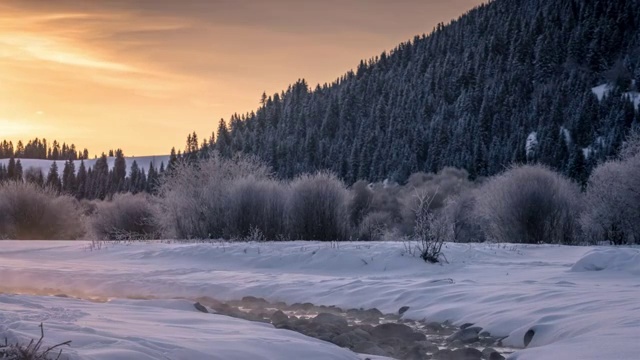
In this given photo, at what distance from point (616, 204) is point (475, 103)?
107 metres

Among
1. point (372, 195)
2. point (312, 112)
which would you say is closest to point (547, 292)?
point (372, 195)

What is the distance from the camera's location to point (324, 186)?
34531 millimetres

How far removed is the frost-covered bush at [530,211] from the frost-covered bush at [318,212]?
9.42m

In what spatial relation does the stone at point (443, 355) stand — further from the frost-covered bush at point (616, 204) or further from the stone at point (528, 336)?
the frost-covered bush at point (616, 204)

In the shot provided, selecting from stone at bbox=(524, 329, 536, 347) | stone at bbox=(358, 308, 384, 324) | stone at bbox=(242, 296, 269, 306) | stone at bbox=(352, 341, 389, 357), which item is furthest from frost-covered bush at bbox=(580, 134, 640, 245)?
stone at bbox=(352, 341, 389, 357)

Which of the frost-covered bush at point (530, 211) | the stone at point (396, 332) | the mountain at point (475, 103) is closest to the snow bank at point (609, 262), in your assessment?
the stone at point (396, 332)

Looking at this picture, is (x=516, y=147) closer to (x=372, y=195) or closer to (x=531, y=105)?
(x=531, y=105)

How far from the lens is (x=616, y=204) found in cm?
3684

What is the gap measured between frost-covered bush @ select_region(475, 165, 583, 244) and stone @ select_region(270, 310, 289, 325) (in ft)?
84.6

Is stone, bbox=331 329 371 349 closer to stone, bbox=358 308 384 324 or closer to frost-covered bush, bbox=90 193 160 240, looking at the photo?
stone, bbox=358 308 384 324

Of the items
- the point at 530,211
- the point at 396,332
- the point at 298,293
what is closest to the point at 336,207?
the point at 530,211

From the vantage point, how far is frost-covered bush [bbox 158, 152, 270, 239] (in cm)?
3553

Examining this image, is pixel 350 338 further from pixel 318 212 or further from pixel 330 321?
pixel 318 212

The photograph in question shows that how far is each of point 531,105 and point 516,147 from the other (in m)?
20.6
